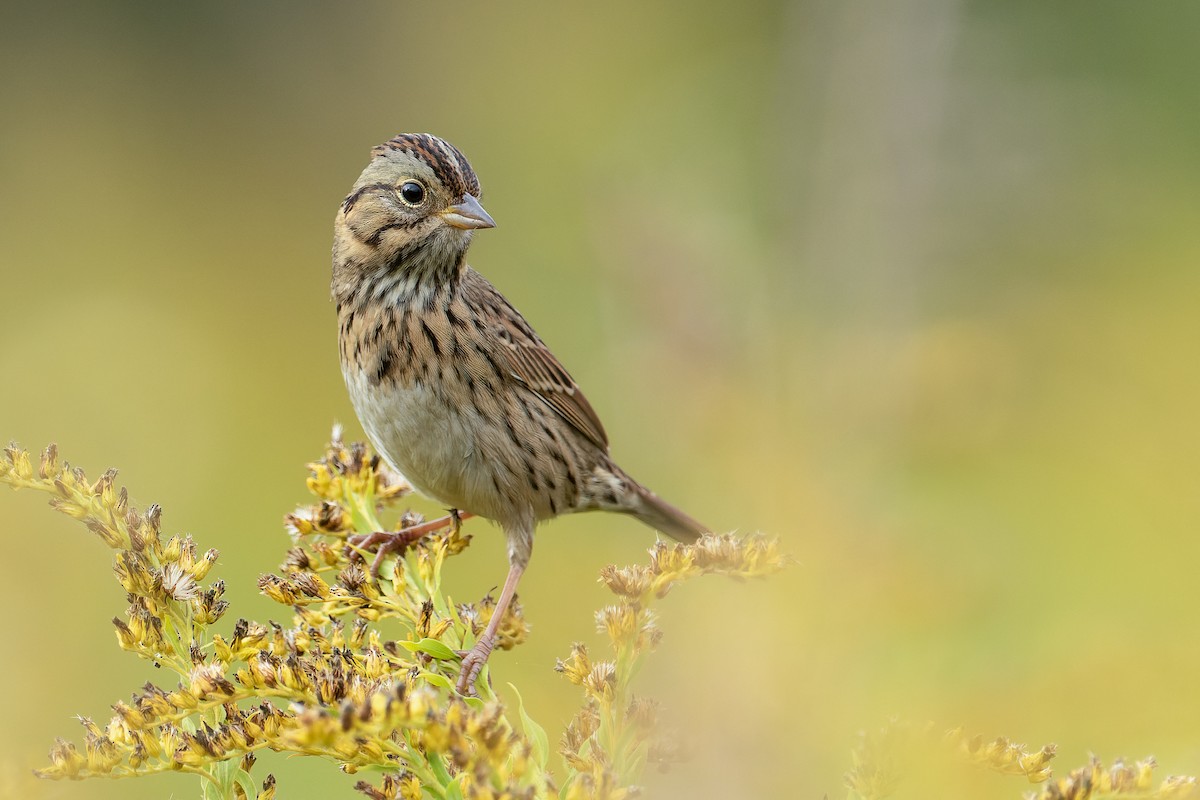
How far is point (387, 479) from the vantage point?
2.92 meters

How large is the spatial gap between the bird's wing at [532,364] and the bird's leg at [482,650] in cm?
62

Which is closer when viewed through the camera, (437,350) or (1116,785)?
(1116,785)

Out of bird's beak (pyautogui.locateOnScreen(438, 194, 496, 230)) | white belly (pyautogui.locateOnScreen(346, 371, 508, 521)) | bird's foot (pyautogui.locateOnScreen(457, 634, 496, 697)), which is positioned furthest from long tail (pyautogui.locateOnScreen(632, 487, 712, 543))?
bird's foot (pyautogui.locateOnScreen(457, 634, 496, 697))

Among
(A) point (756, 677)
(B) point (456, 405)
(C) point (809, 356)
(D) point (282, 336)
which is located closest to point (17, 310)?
(D) point (282, 336)

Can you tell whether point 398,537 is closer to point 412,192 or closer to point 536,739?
point 412,192

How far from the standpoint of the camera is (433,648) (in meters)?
1.93

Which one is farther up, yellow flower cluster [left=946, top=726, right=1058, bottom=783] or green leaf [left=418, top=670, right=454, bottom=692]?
yellow flower cluster [left=946, top=726, right=1058, bottom=783]

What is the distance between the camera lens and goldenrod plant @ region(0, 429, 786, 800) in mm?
1458

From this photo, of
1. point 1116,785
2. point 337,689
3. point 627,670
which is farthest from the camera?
point 627,670

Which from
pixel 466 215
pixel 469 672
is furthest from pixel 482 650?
pixel 466 215

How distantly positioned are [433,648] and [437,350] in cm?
148

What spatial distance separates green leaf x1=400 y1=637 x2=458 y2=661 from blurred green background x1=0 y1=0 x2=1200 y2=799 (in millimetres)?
340

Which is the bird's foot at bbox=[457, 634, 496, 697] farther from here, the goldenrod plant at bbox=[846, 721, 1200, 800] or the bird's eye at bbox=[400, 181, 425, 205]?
the bird's eye at bbox=[400, 181, 425, 205]

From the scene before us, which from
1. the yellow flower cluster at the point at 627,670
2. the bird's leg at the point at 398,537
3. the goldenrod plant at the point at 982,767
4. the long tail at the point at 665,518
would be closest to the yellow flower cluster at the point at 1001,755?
the goldenrod plant at the point at 982,767
